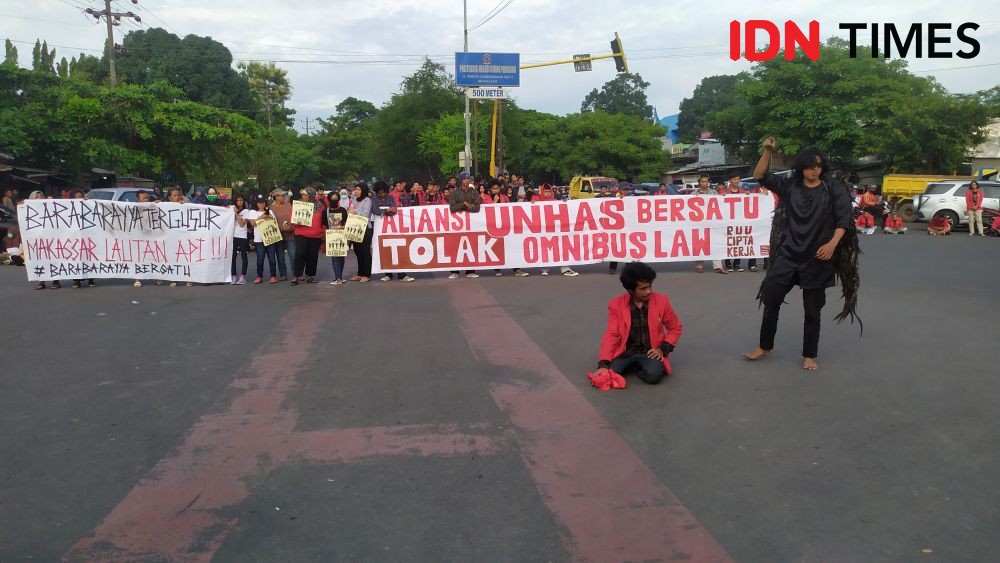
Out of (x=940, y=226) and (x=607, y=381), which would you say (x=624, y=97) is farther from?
(x=607, y=381)

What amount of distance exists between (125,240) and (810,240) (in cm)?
1073

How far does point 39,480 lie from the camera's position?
454 centimetres

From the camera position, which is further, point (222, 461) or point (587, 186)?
point (587, 186)

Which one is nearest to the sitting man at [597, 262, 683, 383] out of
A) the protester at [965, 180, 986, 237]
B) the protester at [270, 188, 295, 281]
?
the protester at [270, 188, 295, 281]

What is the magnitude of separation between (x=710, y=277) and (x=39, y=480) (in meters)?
10.5

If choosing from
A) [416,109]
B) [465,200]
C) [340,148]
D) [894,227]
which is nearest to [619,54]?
[894,227]

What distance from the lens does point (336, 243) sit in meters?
13.3

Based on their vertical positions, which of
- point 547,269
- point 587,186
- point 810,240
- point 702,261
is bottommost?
point 547,269

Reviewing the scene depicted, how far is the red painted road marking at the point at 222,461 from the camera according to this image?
377cm

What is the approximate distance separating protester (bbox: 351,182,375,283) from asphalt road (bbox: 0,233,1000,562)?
440 cm

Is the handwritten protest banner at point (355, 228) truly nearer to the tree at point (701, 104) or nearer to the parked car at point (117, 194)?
the parked car at point (117, 194)

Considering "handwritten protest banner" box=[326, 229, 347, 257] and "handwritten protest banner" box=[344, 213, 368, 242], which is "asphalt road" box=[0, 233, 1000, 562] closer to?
"handwritten protest banner" box=[326, 229, 347, 257]

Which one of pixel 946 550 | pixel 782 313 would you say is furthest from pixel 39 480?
pixel 782 313

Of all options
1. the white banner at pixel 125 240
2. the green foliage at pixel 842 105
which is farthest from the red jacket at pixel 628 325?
the green foliage at pixel 842 105
